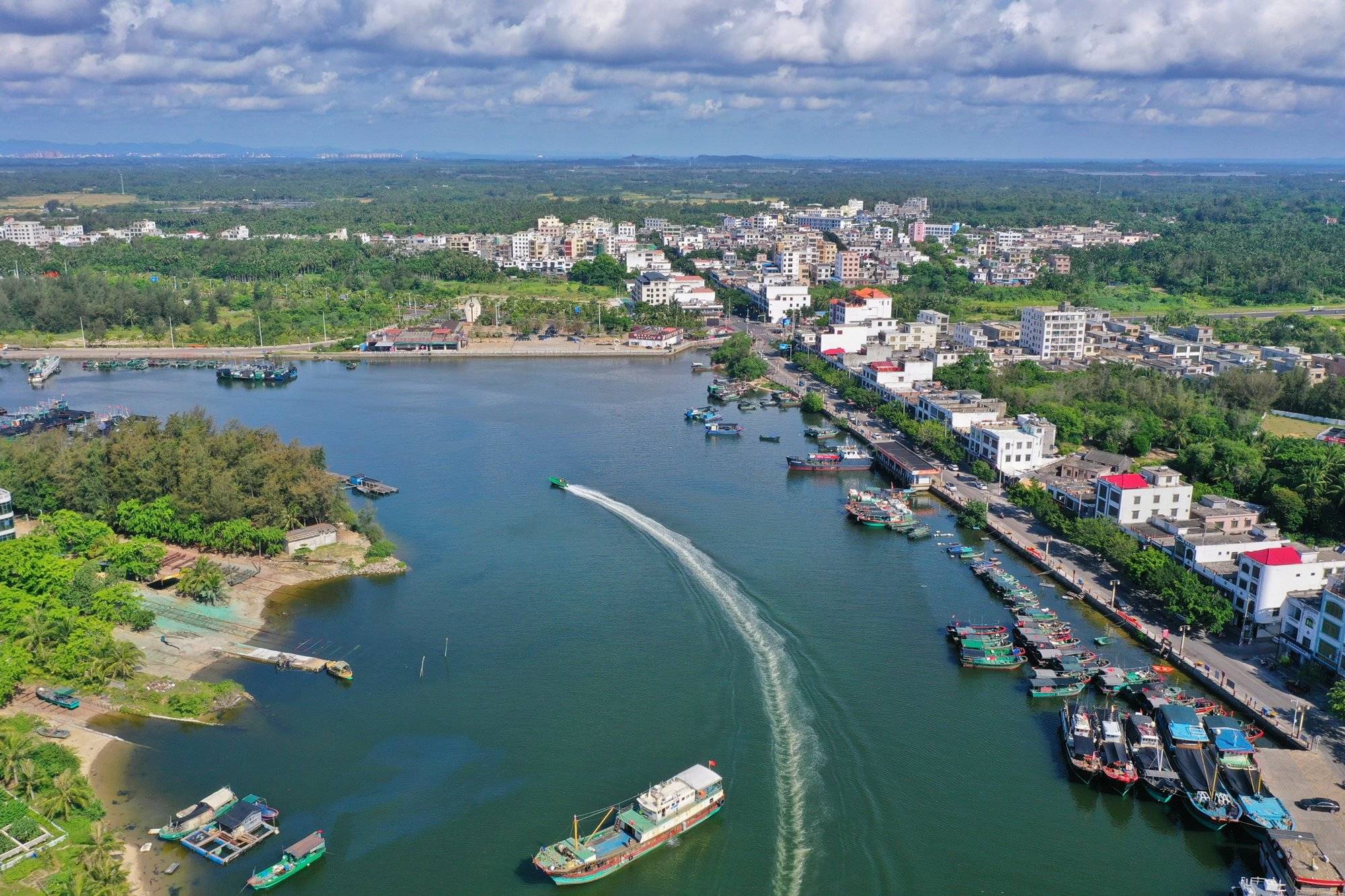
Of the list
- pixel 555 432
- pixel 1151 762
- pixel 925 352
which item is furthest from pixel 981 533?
pixel 925 352

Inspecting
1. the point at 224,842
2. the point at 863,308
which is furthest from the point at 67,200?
the point at 224,842

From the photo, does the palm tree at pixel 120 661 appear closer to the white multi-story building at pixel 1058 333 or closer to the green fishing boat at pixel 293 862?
the green fishing boat at pixel 293 862

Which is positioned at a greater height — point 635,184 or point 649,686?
point 635,184

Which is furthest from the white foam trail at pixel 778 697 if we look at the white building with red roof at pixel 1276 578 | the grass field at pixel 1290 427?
the grass field at pixel 1290 427

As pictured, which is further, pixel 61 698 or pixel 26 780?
pixel 61 698

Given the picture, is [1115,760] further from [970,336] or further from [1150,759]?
[970,336]

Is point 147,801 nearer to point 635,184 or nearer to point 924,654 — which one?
point 924,654
